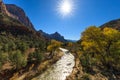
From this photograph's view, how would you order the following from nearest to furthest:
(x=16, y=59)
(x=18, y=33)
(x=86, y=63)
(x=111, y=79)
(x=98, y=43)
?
(x=111, y=79)
(x=98, y=43)
(x=86, y=63)
(x=16, y=59)
(x=18, y=33)

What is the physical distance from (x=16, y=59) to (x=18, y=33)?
114972 mm

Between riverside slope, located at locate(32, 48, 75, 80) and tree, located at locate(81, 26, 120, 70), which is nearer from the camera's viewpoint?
tree, located at locate(81, 26, 120, 70)

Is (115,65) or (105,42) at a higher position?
(105,42)

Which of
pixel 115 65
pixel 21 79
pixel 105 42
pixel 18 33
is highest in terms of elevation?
pixel 18 33

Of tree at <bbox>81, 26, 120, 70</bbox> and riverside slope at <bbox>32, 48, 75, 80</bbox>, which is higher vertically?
tree at <bbox>81, 26, 120, 70</bbox>

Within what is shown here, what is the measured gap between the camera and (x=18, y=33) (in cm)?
16838

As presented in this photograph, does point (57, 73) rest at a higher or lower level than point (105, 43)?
lower

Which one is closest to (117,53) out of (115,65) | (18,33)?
(115,65)

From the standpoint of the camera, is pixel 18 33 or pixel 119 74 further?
pixel 18 33

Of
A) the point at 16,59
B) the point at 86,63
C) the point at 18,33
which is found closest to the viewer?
the point at 86,63

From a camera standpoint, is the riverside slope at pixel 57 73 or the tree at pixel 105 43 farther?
the riverside slope at pixel 57 73

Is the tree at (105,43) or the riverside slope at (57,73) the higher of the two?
the tree at (105,43)

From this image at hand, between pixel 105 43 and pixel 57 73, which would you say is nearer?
pixel 105 43

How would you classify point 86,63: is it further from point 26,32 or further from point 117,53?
point 26,32
